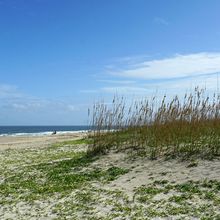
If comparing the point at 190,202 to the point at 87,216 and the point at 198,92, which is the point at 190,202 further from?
the point at 198,92

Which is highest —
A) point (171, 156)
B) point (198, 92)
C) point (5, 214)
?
point (198, 92)

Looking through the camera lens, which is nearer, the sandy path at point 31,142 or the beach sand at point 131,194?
the beach sand at point 131,194

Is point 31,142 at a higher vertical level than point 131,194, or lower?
higher

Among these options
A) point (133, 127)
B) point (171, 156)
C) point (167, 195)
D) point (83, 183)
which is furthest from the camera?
point (133, 127)

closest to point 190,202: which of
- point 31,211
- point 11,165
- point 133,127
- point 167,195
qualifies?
point 167,195

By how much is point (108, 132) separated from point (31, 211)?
20.9ft

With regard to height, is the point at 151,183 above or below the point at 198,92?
below

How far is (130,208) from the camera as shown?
8.15 meters

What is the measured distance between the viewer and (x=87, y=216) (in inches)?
315

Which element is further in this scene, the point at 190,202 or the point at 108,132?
the point at 108,132

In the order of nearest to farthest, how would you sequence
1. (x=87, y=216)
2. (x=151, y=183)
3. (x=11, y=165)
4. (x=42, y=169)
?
1. (x=87, y=216)
2. (x=151, y=183)
3. (x=42, y=169)
4. (x=11, y=165)

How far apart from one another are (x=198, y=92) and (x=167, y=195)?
4.80m

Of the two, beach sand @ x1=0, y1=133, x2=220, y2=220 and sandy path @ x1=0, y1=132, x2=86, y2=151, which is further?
sandy path @ x1=0, y1=132, x2=86, y2=151

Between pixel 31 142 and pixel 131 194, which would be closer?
pixel 131 194
